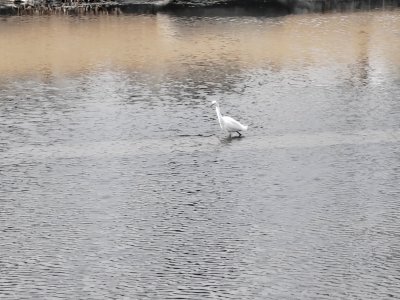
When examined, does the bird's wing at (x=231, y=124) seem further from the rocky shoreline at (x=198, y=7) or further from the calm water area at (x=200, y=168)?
the rocky shoreline at (x=198, y=7)

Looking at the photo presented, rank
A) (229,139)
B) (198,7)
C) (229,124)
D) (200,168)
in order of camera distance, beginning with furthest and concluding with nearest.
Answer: (198,7) < (229,139) < (229,124) < (200,168)

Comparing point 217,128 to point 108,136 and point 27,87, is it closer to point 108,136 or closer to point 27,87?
point 108,136

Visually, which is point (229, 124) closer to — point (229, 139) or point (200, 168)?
point (229, 139)

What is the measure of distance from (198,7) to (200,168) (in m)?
14.8

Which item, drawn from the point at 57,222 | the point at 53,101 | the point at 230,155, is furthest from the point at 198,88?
the point at 57,222

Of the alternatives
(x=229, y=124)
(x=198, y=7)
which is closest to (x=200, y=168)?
(x=229, y=124)

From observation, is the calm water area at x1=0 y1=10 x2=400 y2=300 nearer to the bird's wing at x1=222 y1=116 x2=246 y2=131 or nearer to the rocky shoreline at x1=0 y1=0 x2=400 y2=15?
the bird's wing at x1=222 y1=116 x2=246 y2=131

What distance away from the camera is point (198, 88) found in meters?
17.0

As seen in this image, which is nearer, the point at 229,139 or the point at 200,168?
the point at 200,168

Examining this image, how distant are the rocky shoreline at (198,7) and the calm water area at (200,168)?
415cm

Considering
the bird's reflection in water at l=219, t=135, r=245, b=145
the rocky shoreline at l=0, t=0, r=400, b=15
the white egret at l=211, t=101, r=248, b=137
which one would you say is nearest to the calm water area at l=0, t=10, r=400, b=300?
the bird's reflection in water at l=219, t=135, r=245, b=145

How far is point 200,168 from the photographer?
12461 millimetres

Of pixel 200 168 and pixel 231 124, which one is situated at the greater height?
pixel 231 124

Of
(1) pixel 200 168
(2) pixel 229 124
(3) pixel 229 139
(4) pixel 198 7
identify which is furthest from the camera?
(4) pixel 198 7
